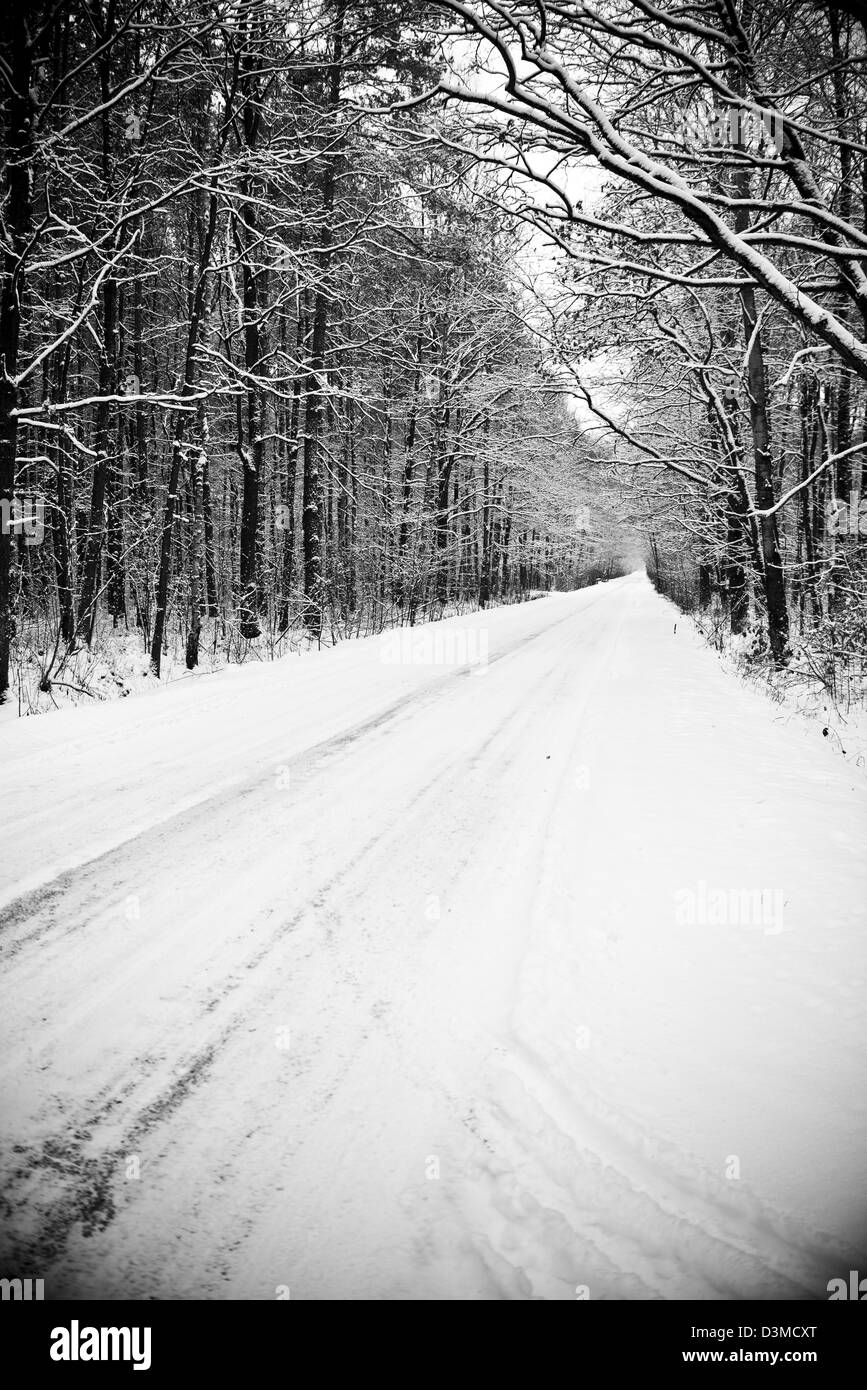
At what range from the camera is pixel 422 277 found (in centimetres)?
1723

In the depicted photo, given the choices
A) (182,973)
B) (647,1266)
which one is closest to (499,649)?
(182,973)

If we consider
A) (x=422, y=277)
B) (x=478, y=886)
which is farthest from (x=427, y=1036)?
(x=422, y=277)

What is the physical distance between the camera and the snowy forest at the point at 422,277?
16.3ft

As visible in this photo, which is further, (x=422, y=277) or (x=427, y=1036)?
(x=422, y=277)

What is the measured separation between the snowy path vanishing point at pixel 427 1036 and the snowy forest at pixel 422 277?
13.5ft

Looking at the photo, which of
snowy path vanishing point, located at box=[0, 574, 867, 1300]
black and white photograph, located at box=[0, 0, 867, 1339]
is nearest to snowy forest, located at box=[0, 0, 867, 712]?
black and white photograph, located at box=[0, 0, 867, 1339]

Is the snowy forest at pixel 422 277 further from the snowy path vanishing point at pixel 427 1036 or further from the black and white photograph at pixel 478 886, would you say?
the snowy path vanishing point at pixel 427 1036

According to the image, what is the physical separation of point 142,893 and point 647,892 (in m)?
2.84

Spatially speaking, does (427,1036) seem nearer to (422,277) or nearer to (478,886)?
(478,886)

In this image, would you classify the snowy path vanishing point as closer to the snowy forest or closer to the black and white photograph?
the black and white photograph

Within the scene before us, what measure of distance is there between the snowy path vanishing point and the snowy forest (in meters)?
4.10

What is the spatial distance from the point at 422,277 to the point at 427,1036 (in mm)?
19740

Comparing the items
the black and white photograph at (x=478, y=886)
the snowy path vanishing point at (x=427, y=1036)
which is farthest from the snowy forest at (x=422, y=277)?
the snowy path vanishing point at (x=427, y=1036)
